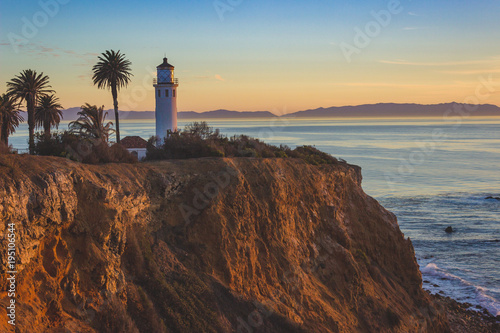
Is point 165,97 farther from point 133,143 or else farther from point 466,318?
point 466,318

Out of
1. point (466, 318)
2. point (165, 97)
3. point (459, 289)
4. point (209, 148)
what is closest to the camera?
point (209, 148)

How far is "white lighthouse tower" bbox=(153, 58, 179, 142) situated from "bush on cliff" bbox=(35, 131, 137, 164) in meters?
20.1

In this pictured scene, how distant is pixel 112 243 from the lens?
15.1 metres

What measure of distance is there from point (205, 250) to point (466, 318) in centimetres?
1736

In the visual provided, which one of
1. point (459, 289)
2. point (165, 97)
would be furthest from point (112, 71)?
point (459, 289)

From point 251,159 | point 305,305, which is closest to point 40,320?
point 305,305

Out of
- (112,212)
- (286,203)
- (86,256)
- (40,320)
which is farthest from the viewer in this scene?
(286,203)

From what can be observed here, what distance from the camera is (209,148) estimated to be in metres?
22.8

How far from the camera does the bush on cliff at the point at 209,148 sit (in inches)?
900

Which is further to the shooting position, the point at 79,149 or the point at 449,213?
the point at 449,213

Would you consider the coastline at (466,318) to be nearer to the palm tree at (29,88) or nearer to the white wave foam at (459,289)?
the white wave foam at (459,289)

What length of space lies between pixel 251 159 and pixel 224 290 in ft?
21.9

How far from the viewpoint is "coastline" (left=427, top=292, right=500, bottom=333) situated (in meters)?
25.8

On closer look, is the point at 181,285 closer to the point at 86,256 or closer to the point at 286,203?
the point at 86,256
